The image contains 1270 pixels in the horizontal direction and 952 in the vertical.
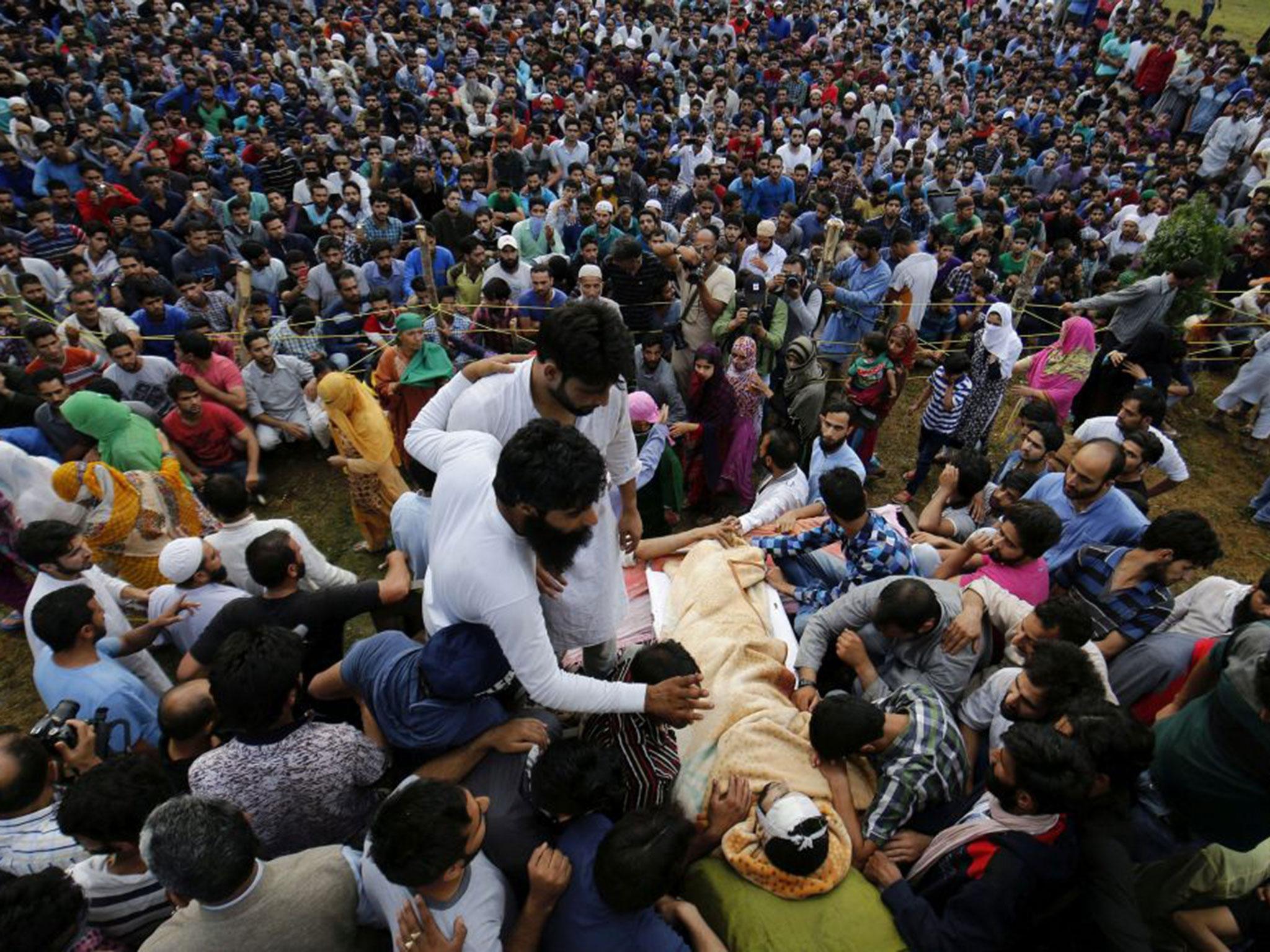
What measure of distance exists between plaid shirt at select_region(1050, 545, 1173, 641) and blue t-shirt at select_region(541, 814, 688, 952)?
2522mm

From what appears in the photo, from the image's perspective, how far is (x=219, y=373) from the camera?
233 inches

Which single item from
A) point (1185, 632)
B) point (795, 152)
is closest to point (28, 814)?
point (1185, 632)

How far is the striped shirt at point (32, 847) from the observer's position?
241cm

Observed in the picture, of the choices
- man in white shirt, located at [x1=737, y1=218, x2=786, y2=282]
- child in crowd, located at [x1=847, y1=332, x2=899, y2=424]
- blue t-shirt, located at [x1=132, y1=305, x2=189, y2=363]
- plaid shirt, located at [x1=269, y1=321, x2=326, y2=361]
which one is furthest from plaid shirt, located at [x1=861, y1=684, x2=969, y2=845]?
blue t-shirt, located at [x1=132, y1=305, x2=189, y2=363]

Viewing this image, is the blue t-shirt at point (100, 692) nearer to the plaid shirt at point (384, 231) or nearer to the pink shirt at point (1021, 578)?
the pink shirt at point (1021, 578)

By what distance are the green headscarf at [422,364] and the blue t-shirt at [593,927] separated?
412 centimetres

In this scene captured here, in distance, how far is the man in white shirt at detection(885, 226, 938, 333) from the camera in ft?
22.3

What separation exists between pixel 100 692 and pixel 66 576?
77 cm

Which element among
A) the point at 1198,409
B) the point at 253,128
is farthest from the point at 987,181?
the point at 253,128

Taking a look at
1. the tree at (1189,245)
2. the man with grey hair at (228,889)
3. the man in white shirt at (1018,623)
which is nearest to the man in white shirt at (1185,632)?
the man in white shirt at (1018,623)

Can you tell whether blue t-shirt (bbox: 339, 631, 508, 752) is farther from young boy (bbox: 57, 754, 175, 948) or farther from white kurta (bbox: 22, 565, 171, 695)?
white kurta (bbox: 22, 565, 171, 695)

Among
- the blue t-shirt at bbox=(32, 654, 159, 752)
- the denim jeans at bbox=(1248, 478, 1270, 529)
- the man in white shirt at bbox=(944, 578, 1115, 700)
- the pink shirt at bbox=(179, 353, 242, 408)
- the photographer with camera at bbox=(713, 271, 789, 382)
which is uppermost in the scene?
the photographer with camera at bbox=(713, 271, 789, 382)

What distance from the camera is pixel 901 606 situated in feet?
9.59

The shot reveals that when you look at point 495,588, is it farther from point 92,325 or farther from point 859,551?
point 92,325
